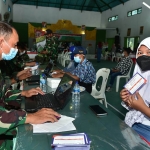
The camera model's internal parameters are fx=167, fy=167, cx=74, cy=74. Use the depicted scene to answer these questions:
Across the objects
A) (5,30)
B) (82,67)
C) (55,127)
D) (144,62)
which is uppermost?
(5,30)

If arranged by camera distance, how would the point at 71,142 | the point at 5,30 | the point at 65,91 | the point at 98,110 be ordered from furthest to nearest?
the point at 65,91
the point at 98,110
the point at 5,30
the point at 71,142

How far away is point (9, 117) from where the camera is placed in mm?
855

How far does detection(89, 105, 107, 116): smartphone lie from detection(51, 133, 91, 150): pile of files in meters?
0.34

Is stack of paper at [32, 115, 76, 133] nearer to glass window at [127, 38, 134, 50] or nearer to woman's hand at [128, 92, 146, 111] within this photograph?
woman's hand at [128, 92, 146, 111]

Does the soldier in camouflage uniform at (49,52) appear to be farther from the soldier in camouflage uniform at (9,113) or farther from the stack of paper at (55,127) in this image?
the stack of paper at (55,127)

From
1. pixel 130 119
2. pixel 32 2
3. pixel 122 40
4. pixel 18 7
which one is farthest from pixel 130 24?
pixel 130 119

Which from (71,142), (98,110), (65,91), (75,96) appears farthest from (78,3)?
(71,142)

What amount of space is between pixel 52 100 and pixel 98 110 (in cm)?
37

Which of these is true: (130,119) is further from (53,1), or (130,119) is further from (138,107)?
(53,1)

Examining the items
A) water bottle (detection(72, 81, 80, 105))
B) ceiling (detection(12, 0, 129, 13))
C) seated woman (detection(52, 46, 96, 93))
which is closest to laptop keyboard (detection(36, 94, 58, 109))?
water bottle (detection(72, 81, 80, 105))

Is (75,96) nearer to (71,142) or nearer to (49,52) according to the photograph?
(71,142)

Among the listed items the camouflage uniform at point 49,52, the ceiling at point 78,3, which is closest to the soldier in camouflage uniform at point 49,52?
the camouflage uniform at point 49,52

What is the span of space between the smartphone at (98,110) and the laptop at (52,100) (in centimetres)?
20

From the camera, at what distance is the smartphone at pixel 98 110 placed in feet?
3.53
